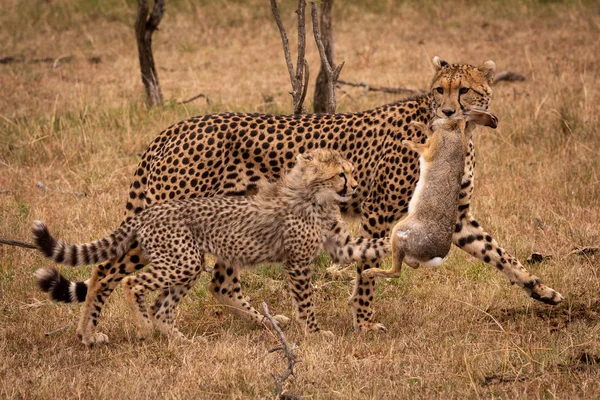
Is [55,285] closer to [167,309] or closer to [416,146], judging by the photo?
[167,309]

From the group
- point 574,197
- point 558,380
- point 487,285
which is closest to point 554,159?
point 574,197

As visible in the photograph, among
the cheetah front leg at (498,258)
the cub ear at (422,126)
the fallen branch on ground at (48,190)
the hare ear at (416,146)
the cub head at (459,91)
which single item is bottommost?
the fallen branch on ground at (48,190)

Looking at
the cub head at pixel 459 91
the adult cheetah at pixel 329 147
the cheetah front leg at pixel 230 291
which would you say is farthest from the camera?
the cheetah front leg at pixel 230 291

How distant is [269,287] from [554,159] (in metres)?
2.98

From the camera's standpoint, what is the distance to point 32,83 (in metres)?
10.2

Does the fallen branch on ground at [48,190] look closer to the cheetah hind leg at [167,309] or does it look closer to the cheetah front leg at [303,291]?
the cheetah hind leg at [167,309]

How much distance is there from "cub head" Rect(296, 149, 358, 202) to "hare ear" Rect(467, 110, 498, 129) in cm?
67

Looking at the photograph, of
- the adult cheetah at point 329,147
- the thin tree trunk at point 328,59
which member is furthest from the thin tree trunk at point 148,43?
the adult cheetah at point 329,147

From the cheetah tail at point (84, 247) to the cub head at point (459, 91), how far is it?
1.65 metres

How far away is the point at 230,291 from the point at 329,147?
38.1 inches

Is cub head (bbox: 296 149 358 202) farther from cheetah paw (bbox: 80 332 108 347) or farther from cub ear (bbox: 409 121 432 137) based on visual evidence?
cheetah paw (bbox: 80 332 108 347)

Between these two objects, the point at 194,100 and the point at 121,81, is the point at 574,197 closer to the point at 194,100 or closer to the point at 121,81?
the point at 194,100

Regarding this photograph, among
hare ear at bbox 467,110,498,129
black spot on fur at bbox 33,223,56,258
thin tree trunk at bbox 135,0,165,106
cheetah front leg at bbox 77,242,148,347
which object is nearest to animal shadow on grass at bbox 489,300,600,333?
hare ear at bbox 467,110,498,129

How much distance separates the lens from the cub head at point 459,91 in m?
4.47
